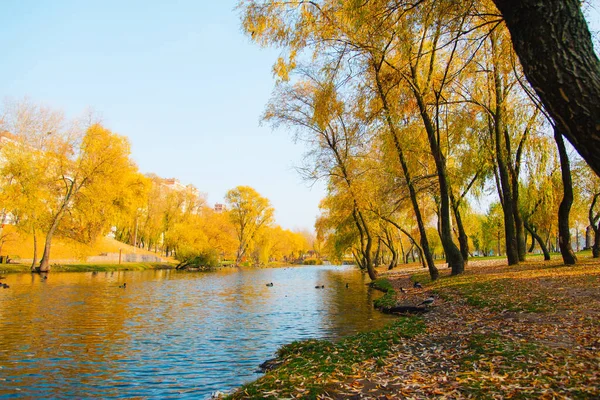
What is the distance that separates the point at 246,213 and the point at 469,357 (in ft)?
233

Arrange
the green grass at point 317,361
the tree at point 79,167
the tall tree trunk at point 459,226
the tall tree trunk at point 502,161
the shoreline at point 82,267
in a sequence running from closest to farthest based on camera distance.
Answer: the green grass at point 317,361, the tall tree trunk at point 502,161, the tall tree trunk at point 459,226, the shoreline at point 82,267, the tree at point 79,167

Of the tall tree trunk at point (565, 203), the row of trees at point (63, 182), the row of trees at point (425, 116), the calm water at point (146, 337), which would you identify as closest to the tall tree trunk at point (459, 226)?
the row of trees at point (425, 116)

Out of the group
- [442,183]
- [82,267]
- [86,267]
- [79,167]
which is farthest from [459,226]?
[86,267]

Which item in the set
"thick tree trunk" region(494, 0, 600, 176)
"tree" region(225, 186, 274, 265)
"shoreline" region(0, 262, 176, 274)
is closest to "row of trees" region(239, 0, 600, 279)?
"thick tree trunk" region(494, 0, 600, 176)

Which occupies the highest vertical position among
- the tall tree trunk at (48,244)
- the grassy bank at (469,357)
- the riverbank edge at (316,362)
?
the tall tree trunk at (48,244)

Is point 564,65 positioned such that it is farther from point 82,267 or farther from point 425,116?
point 82,267

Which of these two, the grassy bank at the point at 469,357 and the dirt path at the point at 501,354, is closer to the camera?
the dirt path at the point at 501,354

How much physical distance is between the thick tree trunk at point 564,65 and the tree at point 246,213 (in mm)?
73073

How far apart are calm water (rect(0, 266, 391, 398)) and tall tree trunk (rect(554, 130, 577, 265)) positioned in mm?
8996

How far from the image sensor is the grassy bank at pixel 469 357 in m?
5.15

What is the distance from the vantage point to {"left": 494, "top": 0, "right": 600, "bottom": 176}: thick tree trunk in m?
3.25

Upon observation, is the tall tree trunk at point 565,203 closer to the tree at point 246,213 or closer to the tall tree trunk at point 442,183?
the tall tree trunk at point 442,183

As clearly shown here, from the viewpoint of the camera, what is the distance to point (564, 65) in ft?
11.0

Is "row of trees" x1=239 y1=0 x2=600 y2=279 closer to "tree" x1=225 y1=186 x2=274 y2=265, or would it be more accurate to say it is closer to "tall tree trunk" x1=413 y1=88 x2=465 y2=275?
"tall tree trunk" x1=413 y1=88 x2=465 y2=275
